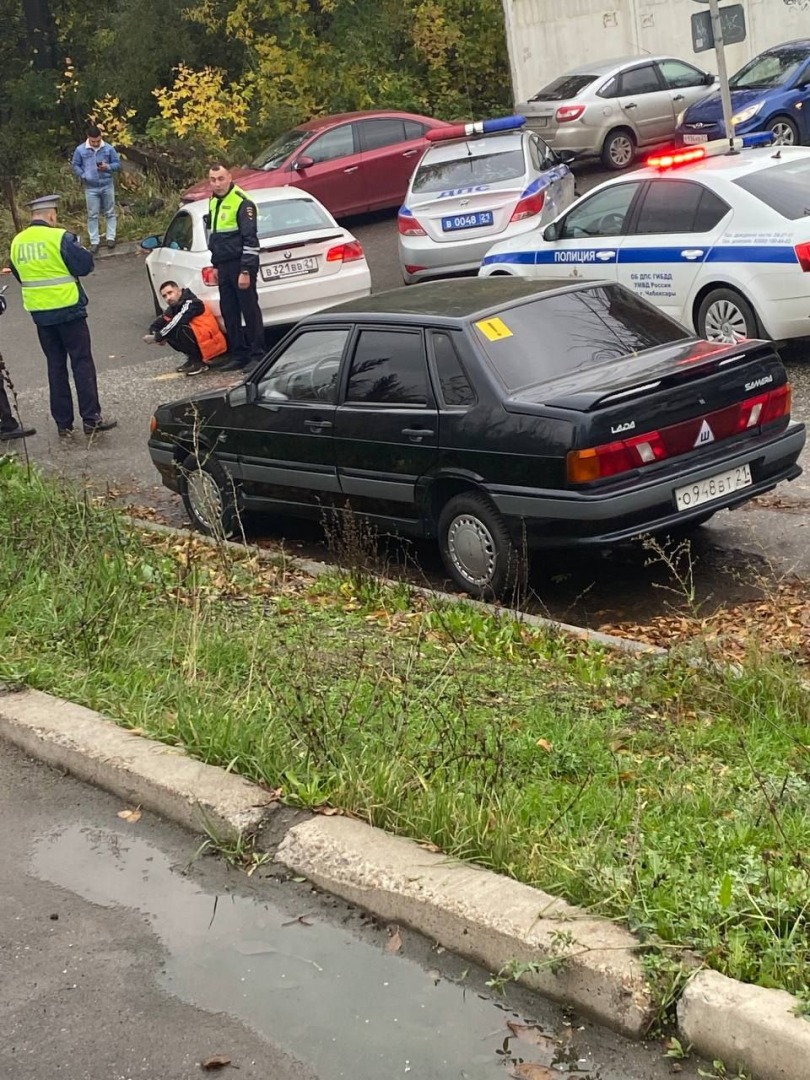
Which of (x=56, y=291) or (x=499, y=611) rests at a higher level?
(x=56, y=291)

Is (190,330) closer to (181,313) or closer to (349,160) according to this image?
(181,313)

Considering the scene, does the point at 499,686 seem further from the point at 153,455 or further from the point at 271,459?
the point at 153,455

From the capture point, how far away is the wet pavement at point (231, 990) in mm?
3771

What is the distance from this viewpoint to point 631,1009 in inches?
147

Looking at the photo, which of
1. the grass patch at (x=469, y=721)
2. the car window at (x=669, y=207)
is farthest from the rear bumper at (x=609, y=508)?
the car window at (x=669, y=207)

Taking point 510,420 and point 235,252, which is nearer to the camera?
point 510,420

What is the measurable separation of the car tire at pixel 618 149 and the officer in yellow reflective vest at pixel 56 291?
13041 mm

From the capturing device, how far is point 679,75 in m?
24.4

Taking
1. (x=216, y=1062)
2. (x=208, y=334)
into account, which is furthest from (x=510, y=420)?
(x=208, y=334)

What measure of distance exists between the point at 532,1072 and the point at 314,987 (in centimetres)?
73

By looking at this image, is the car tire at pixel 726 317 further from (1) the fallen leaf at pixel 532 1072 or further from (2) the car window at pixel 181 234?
(1) the fallen leaf at pixel 532 1072

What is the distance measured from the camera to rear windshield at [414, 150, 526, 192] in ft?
53.7

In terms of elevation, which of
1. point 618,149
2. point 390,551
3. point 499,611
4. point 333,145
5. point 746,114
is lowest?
point 390,551

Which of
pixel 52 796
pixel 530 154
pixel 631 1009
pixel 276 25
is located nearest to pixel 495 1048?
pixel 631 1009
